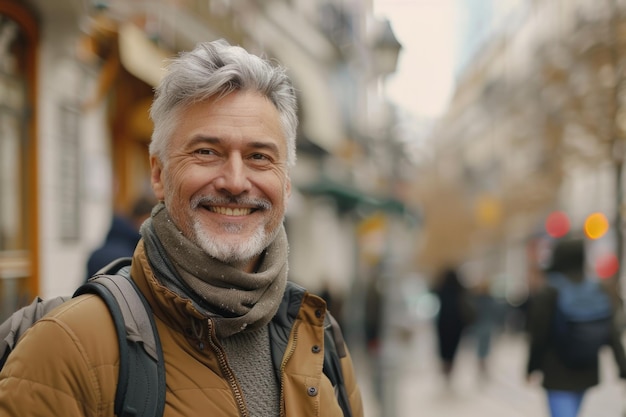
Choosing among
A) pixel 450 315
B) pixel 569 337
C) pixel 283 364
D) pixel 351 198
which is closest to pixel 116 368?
pixel 283 364

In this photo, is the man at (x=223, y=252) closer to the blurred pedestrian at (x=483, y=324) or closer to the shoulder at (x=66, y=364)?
the shoulder at (x=66, y=364)

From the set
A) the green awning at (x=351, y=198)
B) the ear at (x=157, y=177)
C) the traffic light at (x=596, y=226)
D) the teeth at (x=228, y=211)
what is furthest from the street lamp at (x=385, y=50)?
the teeth at (x=228, y=211)

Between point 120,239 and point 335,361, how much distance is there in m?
2.92

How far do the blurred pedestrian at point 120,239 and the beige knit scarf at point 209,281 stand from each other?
2736mm

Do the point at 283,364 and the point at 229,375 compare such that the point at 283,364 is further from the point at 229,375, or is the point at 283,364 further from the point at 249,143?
the point at 249,143

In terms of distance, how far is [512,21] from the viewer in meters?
59.9

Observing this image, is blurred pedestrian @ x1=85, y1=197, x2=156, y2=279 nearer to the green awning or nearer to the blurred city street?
the blurred city street

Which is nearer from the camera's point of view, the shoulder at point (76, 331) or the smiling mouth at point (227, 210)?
the shoulder at point (76, 331)

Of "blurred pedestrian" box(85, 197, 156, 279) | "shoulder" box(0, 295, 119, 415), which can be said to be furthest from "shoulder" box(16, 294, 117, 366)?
"blurred pedestrian" box(85, 197, 156, 279)

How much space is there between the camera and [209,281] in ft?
5.90

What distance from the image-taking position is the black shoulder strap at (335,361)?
6.73ft

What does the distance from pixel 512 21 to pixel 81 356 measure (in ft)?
205

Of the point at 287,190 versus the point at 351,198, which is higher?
the point at 287,190

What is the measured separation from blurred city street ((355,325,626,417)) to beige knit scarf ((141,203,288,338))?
5368mm
